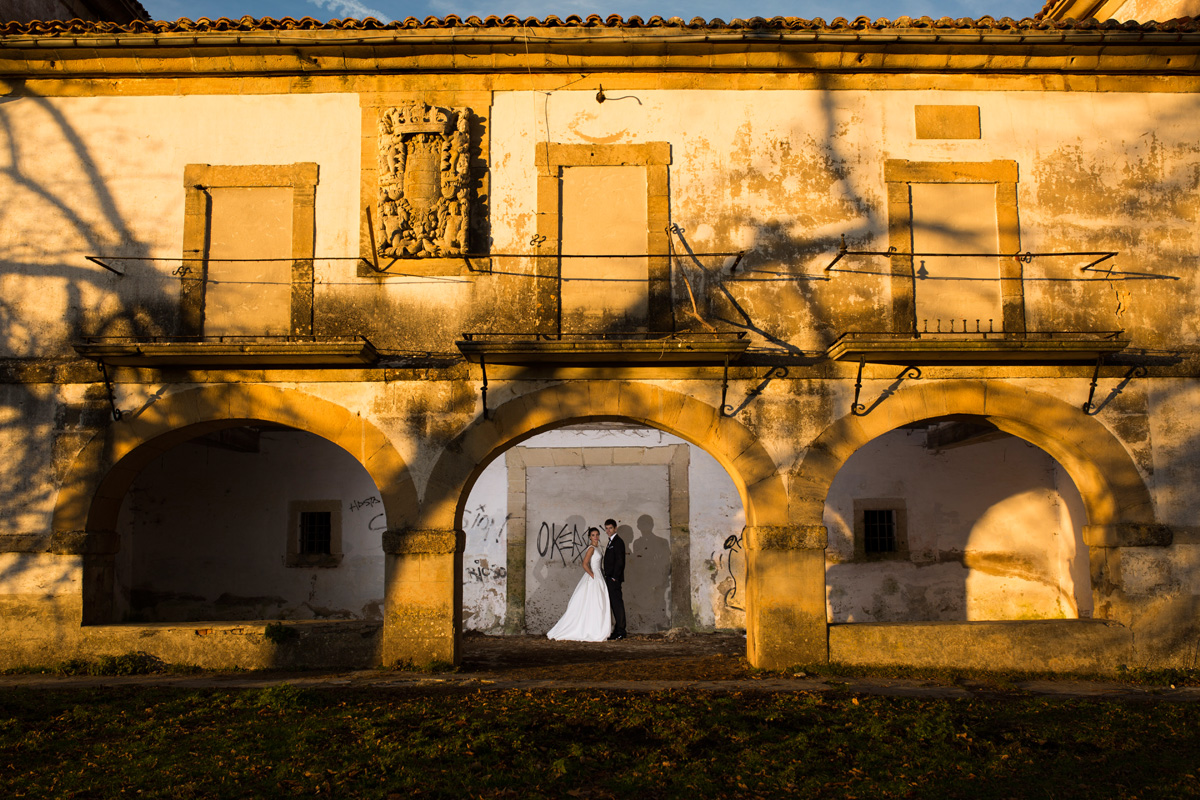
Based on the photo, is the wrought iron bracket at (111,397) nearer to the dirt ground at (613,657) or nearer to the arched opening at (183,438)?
the arched opening at (183,438)

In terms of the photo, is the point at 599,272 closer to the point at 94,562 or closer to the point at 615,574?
the point at 615,574

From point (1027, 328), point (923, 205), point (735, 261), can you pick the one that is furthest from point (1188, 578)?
point (735, 261)

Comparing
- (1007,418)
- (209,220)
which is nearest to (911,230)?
(1007,418)

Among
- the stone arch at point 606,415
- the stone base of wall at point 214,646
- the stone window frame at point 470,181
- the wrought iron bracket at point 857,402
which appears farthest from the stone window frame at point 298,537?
the wrought iron bracket at point 857,402

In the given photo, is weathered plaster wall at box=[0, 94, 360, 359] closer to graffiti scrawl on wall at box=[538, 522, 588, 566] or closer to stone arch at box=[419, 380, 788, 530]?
stone arch at box=[419, 380, 788, 530]

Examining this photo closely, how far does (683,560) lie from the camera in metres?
13.4

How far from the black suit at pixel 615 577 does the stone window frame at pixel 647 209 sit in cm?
458

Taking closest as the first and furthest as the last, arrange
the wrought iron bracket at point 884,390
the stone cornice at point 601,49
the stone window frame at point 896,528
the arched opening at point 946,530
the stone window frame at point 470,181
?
the wrought iron bracket at point 884,390, the stone cornice at point 601,49, the stone window frame at point 470,181, the arched opening at point 946,530, the stone window frame at point 896,528

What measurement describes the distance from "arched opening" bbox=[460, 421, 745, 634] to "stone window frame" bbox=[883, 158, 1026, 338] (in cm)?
502

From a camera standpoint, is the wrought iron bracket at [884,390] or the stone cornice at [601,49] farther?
the stone cornice at [601,49]

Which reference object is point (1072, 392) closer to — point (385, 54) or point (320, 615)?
point (385, 54)

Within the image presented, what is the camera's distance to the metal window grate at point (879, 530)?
1311cm

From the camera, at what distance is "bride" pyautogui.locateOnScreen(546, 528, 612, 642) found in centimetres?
1258

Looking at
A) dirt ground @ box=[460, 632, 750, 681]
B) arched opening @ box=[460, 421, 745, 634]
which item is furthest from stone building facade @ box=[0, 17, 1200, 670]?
arched opening @ box=[460, 421, 745, 634]
